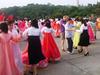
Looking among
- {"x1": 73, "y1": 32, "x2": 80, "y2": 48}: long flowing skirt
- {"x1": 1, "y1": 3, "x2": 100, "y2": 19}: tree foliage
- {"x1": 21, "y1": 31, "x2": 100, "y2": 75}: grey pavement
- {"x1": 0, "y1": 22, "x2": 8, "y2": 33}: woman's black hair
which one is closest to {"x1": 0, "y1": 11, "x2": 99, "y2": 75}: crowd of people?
{"x1": 0, "y1": 22, "x2": 8, "y2": 33}: woman's black hair

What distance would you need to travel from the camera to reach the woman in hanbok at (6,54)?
8.05 metres

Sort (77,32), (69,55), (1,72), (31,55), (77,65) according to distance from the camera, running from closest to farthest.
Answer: (1,72)
(31,55)
(77,65)
(69,55)
(77,32)

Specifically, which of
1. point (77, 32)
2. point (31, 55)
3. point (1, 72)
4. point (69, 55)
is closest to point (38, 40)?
point (31, 55)

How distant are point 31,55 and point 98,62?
3.24 meters

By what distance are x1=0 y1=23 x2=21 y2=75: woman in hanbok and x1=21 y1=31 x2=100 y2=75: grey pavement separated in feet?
5.86

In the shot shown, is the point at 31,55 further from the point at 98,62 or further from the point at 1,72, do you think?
the point at 98,62

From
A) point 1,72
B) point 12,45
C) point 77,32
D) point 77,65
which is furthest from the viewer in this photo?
point 77,32

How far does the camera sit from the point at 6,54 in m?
8.11

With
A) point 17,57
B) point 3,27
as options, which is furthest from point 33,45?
point 3,27

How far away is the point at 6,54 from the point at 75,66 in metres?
3.40

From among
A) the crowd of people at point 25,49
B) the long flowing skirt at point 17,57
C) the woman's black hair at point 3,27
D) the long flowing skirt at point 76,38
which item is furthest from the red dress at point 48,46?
the long flowing skirt at point 76,38

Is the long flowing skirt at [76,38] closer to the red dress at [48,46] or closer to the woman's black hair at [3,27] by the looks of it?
the red dress at [48,46]

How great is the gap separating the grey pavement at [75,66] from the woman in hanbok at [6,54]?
5.86ft

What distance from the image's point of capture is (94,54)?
13.5 m
